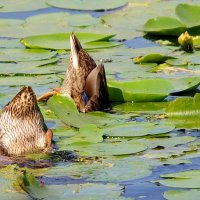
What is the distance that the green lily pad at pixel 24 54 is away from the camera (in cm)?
908

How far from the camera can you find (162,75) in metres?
8.70

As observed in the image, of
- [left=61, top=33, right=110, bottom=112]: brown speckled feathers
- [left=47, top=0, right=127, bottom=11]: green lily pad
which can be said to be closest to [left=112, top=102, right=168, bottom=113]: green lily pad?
[left=61, top=33, right=110, bottom=112]: brown speckled feathers

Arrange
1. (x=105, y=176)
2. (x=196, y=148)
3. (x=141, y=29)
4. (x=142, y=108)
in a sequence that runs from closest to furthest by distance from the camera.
A: (x=105, y=176)
(x=196, y=148)
(x=142, y=108)
(x=141, y=29)

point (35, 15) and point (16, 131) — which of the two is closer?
point (16, 131)

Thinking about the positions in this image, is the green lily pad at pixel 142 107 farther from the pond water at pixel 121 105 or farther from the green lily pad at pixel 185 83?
the green lily pad at pixel 185 83

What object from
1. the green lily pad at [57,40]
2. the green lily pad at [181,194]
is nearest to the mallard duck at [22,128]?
the green lily pad at [181,194]

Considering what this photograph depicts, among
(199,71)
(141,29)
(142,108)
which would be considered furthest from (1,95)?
(141,29)

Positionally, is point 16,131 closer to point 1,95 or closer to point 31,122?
point 31,122

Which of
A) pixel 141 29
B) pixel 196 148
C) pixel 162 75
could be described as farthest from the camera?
pixel 141 29

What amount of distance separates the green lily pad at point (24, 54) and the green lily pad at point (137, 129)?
196 centimetres

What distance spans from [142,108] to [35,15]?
3.08 metres

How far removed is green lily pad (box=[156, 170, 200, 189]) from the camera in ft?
19.9

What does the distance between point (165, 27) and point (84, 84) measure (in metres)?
1.94

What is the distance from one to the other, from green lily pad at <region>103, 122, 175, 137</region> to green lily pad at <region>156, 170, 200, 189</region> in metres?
0.87
